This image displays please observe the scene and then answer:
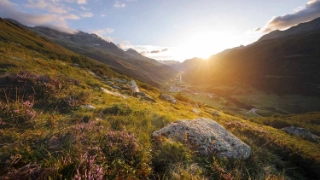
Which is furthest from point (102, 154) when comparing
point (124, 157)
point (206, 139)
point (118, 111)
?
point (118, 111)

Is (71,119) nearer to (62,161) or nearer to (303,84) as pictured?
(62,161)

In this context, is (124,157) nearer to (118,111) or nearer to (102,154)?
(102,154)

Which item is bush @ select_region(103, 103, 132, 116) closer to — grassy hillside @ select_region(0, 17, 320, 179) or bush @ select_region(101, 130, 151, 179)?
grassy hillside @ select_region(0, 17, 320, 179)

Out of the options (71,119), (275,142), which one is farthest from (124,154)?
(275,142)

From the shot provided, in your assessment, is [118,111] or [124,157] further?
[118,111]

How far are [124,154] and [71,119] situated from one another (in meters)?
3.76

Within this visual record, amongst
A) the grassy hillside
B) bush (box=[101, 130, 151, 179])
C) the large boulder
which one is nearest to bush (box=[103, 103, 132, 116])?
the grassy hillside

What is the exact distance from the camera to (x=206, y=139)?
7.78m

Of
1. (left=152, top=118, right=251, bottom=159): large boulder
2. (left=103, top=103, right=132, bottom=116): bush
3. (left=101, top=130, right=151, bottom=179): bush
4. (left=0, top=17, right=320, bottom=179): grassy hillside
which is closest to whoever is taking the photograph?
(left=0, top=17, right=320, bottom=179): grassy hillside

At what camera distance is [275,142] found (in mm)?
10695

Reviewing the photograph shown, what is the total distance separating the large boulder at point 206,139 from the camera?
7285mm

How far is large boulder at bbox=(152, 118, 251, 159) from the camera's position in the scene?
7.29 meters

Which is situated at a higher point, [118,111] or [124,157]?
[118,111]

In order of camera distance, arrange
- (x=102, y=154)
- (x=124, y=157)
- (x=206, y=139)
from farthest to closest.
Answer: (x=206, y=139), (x=124, y=157), (x=102, y=154)
